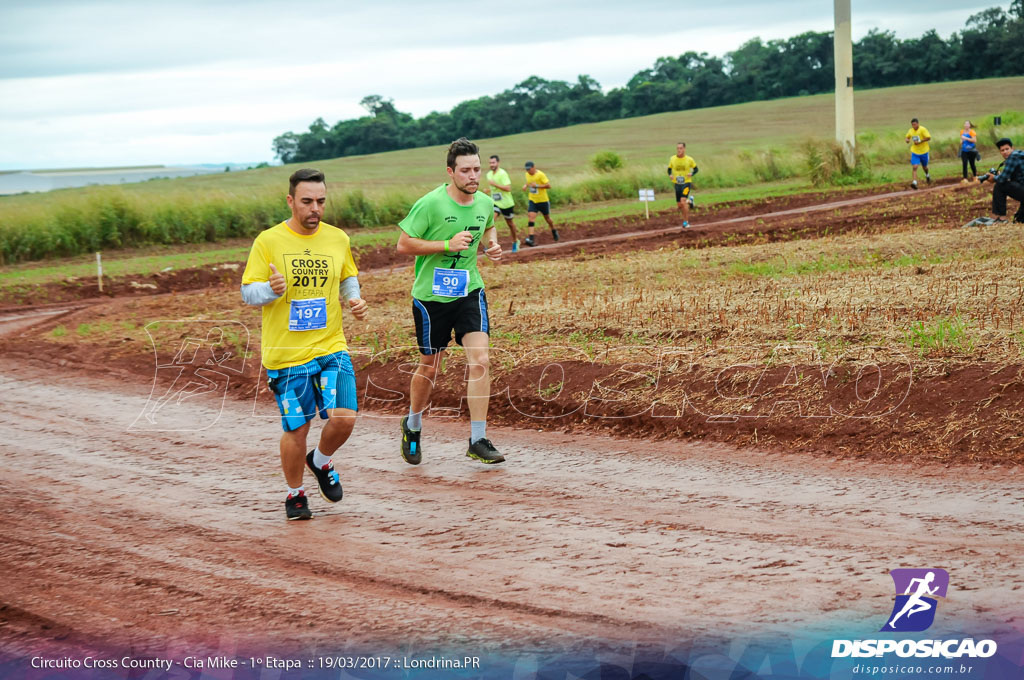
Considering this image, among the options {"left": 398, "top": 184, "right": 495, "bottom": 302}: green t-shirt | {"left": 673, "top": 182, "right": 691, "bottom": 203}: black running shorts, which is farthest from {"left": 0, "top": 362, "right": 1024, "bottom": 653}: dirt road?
{"left": 673, "top": 182, "right": 691, "bottom": 203}: black running shorts

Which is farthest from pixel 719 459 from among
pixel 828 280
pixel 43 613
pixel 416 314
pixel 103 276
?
pixel 103 276

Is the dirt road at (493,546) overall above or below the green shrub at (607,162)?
below

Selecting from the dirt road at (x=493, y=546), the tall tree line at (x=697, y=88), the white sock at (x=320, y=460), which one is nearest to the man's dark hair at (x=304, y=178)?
the white sock at (x=320, y=460)

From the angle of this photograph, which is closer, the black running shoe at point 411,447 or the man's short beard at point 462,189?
the man's short beard at point 462,189

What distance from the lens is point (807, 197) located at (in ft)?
105

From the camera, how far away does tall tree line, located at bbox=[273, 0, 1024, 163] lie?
320 feet

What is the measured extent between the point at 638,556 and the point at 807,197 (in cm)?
2828

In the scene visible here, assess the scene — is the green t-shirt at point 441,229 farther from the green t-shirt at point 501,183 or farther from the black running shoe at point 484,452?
the green t-shirt at point 501,183

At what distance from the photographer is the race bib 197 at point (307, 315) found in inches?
256

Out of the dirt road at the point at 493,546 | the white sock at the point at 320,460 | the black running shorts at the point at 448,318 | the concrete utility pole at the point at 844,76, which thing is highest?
the concrete utility pole at the point at 844,76

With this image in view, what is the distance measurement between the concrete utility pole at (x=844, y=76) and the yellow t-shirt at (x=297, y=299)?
3612 centimetres

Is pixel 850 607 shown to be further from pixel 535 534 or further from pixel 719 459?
pixel 719 459

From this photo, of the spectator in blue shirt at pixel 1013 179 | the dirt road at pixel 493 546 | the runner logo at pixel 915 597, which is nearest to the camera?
the runner logo at pixel 915 597

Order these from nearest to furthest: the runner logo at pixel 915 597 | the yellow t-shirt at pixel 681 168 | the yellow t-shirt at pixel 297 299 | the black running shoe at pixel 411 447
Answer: the runner logo at pixel 915 597, the yellow t-shirt at pixel 297 299, the black running shoe at pixel 411 447, the yellow t-shirt at pixel 681 168
